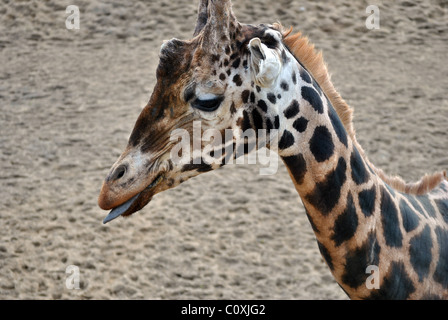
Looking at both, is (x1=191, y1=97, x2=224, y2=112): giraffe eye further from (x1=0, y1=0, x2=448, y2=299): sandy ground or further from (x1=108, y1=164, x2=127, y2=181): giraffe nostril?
(x1=0, y1=0, x2=448, y2=299): sandy ground

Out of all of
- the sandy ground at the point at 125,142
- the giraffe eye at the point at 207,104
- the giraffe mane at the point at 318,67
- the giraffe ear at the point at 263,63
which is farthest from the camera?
the sandy ground at the point at 125,142

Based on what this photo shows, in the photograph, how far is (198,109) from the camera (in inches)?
119

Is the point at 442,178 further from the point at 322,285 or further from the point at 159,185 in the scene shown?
the point at 322,285

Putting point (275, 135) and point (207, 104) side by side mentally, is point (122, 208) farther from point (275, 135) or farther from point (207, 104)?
point (275, 135)

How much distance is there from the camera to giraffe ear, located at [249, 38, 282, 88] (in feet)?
9.53

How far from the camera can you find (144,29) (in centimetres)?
1055

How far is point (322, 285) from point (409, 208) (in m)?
2.66

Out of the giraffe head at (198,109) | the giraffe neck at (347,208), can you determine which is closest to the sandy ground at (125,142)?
the giraffe neck at (347,208)

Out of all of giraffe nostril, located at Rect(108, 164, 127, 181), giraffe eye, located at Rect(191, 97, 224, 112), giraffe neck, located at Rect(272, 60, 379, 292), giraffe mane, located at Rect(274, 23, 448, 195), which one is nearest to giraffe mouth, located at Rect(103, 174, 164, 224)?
giraffe nostril, located at Rect(108, 164, 127, 181)

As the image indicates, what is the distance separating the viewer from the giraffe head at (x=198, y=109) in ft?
9.86

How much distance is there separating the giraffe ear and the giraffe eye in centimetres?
20

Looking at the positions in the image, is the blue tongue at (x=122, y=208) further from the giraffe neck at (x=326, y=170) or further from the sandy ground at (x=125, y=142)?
the sandy ground at (x=125, y=142)

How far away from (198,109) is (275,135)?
38 centimetres

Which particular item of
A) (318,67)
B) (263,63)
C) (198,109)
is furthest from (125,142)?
(263,63)
